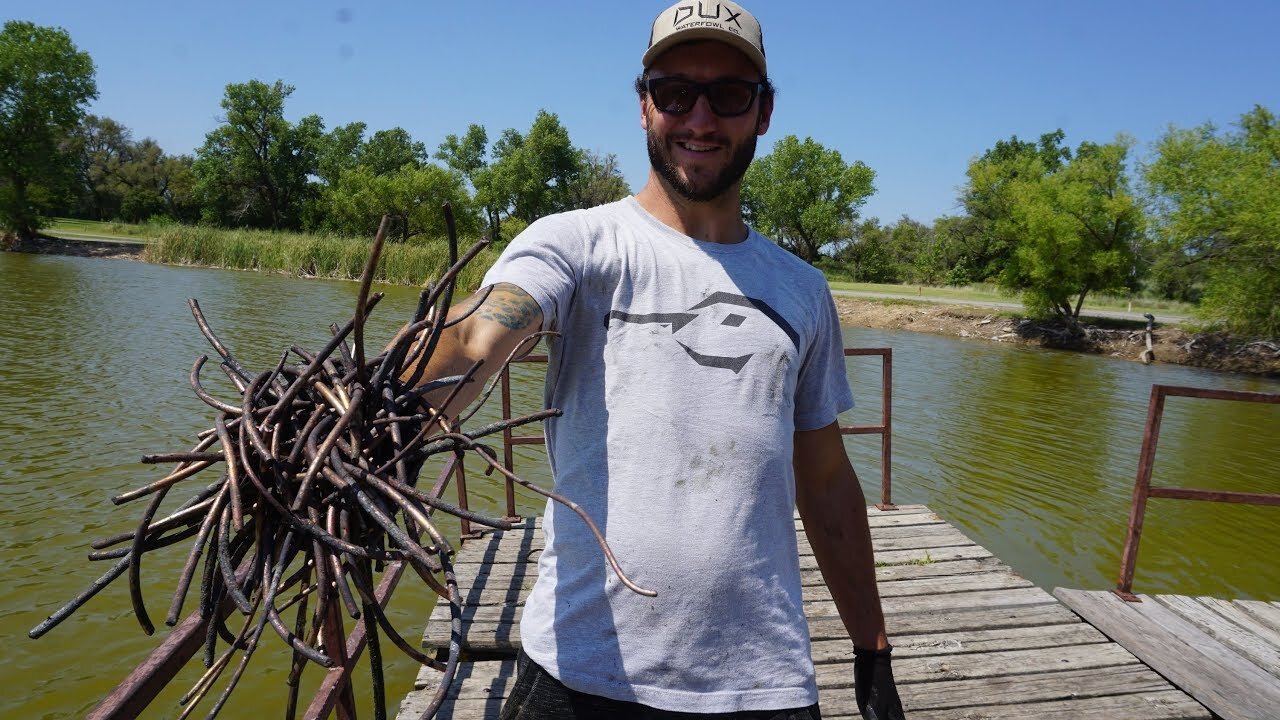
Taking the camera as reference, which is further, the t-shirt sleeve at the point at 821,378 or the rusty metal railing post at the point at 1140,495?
the rusty metal railing post at the point at 1140,495

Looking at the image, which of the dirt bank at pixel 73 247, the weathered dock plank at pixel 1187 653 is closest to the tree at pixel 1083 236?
the weathered dock plank at pixel 1187 653

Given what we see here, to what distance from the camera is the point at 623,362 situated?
5.08 ft

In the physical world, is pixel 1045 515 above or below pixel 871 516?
below

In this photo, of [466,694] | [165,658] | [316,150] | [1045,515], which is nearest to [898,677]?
[466,694]

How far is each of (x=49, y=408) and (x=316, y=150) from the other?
58484 mm

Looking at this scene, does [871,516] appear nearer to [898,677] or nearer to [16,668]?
[898,677]

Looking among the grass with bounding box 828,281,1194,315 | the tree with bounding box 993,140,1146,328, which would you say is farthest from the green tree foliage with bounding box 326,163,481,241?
the tree with bounding box 993,140,1146,328

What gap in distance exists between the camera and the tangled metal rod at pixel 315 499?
0.86m

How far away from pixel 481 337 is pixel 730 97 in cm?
91

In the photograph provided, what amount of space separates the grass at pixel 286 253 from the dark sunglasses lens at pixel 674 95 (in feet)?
108

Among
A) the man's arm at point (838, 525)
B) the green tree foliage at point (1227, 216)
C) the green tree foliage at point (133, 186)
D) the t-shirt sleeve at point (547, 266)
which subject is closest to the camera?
the t-shirt sleeve at point (547, 266)

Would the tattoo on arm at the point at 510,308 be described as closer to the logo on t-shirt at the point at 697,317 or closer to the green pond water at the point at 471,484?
the logo on t-shirt at the point at 697,317

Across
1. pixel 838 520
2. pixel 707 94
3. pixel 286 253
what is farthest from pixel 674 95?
pixel 286 253

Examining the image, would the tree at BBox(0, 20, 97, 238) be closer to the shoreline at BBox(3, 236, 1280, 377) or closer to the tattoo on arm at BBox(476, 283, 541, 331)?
the shoreline at BBox(3, 236, 1280, 377)
